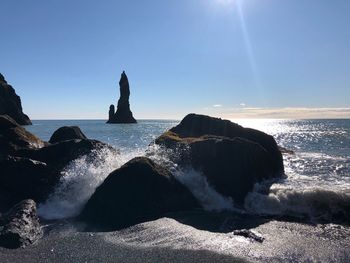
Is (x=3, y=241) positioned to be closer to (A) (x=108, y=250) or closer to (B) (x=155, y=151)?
(A) (x=108, y=250)

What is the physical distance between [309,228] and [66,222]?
27.5 feet

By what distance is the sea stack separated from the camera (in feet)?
505

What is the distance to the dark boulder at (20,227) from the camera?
33.8 feet

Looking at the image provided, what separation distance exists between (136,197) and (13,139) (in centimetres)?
1056

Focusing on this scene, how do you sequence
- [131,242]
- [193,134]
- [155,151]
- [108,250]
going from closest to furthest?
[108,250]
[131,242]
[155,151]
[193,134]

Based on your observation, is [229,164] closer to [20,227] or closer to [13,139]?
[20,227]

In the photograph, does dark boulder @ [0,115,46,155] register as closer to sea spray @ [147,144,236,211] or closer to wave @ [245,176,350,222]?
sea spray @ [147,144,236,211]

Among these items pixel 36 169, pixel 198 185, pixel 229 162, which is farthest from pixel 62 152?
pixel 229 162

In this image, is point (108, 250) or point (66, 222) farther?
point (66, 222)

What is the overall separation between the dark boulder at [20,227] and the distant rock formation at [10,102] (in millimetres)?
118862

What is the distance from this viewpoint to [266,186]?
16.3 metres

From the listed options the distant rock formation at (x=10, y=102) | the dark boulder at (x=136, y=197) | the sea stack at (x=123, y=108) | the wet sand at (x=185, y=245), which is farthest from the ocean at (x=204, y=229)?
the sea stack at (x=123, y=108)

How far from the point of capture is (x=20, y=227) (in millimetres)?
10922

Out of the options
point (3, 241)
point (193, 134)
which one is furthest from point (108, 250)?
point (193, 134)
